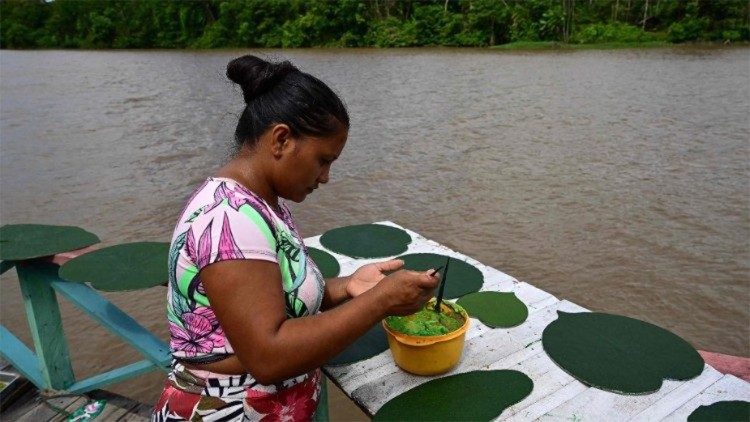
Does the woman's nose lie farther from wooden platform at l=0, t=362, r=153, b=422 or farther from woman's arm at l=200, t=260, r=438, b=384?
wooden platform at l=0, t=362, r=153, b=422

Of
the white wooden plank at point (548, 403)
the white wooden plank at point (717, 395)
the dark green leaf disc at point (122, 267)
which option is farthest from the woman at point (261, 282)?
the dark green leaf disc at point (122, 267)

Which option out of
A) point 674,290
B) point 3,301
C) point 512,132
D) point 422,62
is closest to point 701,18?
point 422,62

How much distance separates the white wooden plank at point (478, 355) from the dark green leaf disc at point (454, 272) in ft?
0.89

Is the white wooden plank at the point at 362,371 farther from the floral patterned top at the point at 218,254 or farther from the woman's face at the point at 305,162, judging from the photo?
the woman's face at the point at 305,162

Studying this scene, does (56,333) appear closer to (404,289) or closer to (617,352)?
(404,289)

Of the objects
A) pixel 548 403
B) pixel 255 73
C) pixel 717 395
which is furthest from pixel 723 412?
pixel 255 73

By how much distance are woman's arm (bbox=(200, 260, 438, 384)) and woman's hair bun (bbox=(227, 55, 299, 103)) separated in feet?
1.46

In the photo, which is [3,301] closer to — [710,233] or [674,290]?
[674,290]

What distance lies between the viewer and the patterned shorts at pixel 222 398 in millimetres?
1248

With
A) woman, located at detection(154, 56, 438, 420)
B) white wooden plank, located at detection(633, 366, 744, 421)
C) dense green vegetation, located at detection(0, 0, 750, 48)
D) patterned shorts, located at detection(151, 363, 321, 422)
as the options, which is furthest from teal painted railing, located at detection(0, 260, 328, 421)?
dense green vegetation, located at detection(0, 0, 750, 48)

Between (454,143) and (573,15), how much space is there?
66.4 ft

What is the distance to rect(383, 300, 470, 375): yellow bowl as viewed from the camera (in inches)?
54.0

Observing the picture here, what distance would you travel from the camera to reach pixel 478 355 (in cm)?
155

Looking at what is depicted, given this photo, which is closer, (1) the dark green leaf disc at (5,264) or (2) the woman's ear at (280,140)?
(2) the woman's ear at (280,140)
